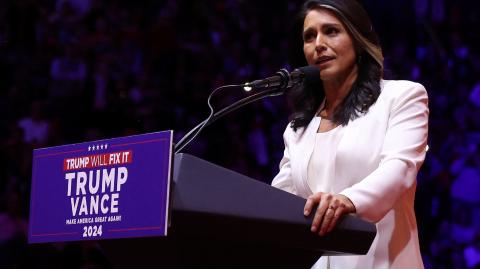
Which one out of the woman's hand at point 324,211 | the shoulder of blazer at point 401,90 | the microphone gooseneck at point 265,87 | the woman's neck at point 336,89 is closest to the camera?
the woman's hand at point 324,211

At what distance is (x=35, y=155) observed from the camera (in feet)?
5.88

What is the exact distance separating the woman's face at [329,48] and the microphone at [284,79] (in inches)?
4.1

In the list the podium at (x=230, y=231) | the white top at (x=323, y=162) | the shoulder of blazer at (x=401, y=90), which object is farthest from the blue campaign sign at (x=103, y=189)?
the shoulder of blazer at (x=401, y=90)

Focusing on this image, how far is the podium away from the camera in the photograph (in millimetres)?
1533

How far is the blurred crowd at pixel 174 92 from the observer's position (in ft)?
19.2

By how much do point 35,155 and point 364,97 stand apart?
857mm

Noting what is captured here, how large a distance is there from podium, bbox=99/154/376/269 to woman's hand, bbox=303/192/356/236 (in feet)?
0.05

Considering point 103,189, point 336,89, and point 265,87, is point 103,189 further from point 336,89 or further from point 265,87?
point 336,89

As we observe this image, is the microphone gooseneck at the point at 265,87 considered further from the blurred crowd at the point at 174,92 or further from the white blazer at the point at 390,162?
the blurred crowd at the point at 174,92

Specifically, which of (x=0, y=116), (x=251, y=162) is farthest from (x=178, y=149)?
(x=251, y=162)

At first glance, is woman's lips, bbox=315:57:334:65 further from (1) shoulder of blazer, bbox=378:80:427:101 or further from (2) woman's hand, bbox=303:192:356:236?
(2) woman's hand, bbox=303:192:356:236

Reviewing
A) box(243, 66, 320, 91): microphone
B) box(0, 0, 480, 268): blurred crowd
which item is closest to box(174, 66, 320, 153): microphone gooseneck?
box(243, 66, 320, 91): microphone

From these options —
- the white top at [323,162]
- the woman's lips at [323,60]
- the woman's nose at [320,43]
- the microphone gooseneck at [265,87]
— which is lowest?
the white top at [323,162]

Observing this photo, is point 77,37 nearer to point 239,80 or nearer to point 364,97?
point 239,80
